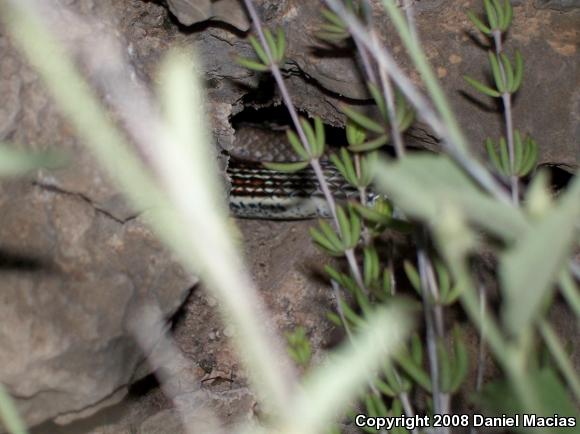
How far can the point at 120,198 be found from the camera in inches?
52.9

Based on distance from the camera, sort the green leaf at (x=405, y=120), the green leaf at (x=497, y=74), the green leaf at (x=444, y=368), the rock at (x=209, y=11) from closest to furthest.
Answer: the green leaf at (x=444, y=368)
the green leaf at (x=405, y=120)
the green leaf at (x=497, y=74)
the rock at (x=209, y=11)

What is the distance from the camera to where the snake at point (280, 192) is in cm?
273

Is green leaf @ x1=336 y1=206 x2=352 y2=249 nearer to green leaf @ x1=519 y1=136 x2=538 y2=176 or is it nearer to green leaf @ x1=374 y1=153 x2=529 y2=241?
green leaf @ x1=519 y1=136 x2=538 y2=176

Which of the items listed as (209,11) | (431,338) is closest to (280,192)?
(209,11)

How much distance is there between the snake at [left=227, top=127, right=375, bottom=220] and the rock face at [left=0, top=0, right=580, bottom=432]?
380mm

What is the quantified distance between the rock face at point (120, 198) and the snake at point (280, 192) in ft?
1.25

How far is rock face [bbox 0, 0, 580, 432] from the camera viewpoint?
1301 mm

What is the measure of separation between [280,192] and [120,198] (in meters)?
1.47

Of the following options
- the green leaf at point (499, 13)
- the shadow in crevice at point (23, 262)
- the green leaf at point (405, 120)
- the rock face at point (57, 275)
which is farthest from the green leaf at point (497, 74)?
the shadow in crevice at point (23, 262)

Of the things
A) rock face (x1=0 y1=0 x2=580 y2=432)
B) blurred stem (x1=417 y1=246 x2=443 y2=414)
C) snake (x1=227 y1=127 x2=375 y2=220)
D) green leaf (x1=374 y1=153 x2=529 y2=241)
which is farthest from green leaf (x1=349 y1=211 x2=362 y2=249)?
snake (x1=227 y1=127 x2=375 y2=220)

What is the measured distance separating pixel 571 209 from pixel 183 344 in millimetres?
1968

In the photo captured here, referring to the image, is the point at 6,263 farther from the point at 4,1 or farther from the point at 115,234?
the point at 4,1

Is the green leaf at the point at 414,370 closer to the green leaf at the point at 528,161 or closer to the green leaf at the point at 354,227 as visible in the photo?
the green leaf at the point at 354,227

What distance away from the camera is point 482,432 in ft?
6.14
